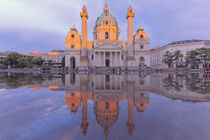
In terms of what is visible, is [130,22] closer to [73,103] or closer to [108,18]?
[108,18]

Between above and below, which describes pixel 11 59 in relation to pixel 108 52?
below

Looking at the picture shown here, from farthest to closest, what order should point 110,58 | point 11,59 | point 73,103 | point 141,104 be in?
point 11,59 → point 110,58 → point 73,103 → point 141,104

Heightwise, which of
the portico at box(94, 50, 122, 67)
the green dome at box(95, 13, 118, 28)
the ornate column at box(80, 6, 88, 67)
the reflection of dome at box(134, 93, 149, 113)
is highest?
the green dome at box(95, 13, 118, 28)

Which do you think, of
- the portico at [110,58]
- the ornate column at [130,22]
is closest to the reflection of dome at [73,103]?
the portico at [110,58]

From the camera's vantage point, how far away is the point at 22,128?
2176mm

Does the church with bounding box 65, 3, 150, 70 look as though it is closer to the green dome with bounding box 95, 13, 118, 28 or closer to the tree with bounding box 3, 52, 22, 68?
the green dome with bounding box 95, 13, 118, 28

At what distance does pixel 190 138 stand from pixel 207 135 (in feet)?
1.02

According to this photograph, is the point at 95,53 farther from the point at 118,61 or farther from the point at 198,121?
the point at 198,121

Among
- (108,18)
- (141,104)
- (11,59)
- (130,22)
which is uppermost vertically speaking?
(108,18)

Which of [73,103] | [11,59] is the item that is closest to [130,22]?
[73,103]

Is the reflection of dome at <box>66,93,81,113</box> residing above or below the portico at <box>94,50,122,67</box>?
below

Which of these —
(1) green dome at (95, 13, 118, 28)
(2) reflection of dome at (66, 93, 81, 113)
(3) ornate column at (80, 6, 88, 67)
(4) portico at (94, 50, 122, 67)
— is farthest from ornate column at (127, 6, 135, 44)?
(2) reflection of dome at (66, 93, 81, 113)

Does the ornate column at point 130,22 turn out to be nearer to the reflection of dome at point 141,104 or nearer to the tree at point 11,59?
the reflection of dome at point 141,104

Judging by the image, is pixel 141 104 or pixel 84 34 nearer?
pixel 141 104
